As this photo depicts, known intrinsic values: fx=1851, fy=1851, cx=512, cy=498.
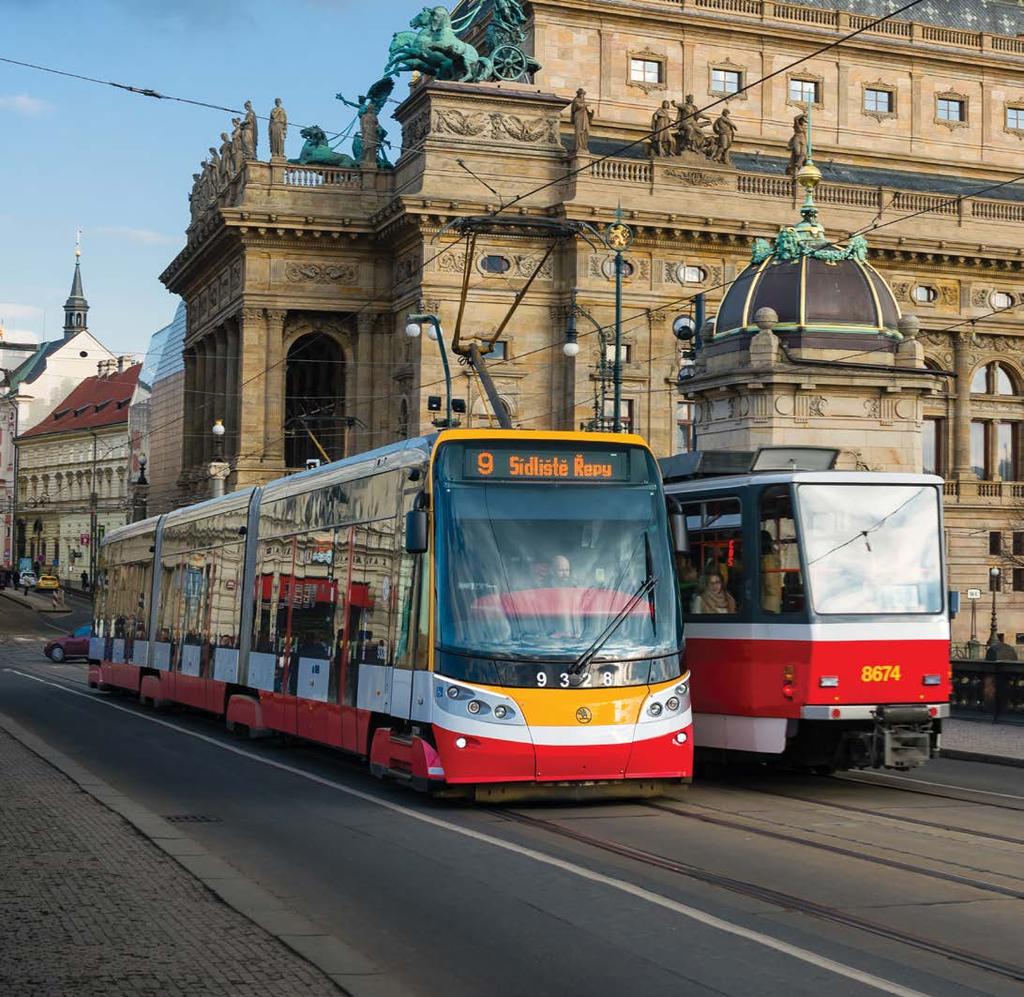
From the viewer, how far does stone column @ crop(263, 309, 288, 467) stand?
6600cm

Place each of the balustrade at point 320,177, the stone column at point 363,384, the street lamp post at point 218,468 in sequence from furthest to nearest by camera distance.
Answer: the stone column at point 363,384 < the balustrade at point 320,177 < the street lamp post at point 218,468

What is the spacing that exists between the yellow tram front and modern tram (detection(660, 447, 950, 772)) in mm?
1163

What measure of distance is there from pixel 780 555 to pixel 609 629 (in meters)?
2.85

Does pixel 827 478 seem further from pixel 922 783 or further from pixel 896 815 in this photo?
pixel 922 783

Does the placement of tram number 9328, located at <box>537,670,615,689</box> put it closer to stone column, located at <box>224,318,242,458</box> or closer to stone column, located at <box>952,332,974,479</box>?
stone column, located at <box>224,318,242,458</box>

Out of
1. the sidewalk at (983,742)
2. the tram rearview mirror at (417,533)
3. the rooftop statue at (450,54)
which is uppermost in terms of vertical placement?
the rooftop statue at (450,54)

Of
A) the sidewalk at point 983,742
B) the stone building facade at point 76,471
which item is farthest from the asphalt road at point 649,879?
the stone building facade at point 76,471

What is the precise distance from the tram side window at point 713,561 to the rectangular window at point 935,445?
51372 millimetres

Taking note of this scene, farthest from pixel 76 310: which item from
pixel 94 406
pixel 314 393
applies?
pixel 314 393

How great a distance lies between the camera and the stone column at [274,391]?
66000 mm

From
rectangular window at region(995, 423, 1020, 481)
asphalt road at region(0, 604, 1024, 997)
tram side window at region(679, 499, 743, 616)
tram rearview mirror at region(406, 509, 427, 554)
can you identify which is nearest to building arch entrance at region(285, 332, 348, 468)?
rectangular window at region(995, 423, 1020, 481)

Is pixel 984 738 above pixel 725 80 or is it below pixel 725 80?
below

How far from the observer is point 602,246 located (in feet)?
203

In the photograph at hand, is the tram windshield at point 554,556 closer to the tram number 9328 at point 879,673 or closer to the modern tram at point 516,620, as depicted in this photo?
the modern tram at point 516,620
